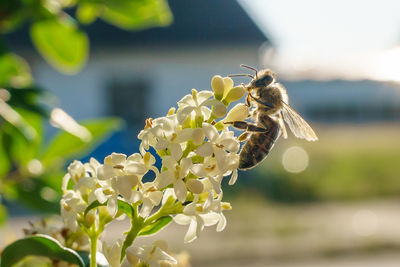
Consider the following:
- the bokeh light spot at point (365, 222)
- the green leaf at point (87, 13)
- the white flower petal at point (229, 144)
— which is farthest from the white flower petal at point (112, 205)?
the bokeh light spot at point (365, 222)

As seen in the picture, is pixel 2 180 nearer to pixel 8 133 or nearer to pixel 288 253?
pixel 8 133

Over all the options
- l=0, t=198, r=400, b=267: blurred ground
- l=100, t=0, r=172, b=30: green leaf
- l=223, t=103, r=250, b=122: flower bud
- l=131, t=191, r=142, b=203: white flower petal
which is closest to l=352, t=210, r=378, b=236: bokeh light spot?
l=0, t=198, r=400, b=267: blurred ground

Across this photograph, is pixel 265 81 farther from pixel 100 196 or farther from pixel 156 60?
pixel 156 60

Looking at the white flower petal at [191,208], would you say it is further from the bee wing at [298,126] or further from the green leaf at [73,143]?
the green leaf at [73,143]

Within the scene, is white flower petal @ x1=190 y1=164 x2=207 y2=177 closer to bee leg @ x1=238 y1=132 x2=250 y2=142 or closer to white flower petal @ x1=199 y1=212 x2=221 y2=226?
white flower petal @ x1=199 y1=212 x2=221 y2=226

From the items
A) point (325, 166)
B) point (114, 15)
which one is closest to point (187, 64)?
point (325, 166)

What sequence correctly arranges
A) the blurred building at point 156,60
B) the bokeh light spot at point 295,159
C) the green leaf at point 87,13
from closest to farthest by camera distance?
the green leaf at point 87,13 < the bokeh light spot at point 295,159 < the blurred building at point 156,60
